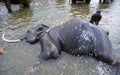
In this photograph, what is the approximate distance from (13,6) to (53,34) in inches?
215

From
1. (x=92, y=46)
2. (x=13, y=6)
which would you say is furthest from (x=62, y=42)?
(x=13, y=6)

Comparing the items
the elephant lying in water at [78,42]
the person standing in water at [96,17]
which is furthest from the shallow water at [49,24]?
the person standing in water at [96,17]

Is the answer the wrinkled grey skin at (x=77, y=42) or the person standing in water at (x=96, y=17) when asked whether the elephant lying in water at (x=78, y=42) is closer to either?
the wrinkled grey skin at (x=77, y=42)

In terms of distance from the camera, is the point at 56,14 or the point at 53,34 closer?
the point at 53,34

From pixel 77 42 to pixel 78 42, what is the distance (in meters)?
0.02

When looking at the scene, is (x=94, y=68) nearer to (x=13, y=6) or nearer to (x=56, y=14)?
(x=56, y=14)

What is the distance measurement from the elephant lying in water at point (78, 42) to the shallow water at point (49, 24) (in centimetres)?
14

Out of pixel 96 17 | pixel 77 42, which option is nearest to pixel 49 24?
pixel 96 17

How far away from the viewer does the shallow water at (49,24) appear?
13.2ft

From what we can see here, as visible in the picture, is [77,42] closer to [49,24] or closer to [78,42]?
[78,42]

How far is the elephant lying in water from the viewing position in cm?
409

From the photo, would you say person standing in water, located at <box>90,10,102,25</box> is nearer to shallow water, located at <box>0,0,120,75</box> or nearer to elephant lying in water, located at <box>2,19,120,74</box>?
shallow water, located at <box>0,0,120,75</box>

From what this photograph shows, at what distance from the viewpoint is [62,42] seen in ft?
14.7

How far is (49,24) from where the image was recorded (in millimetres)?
6789
